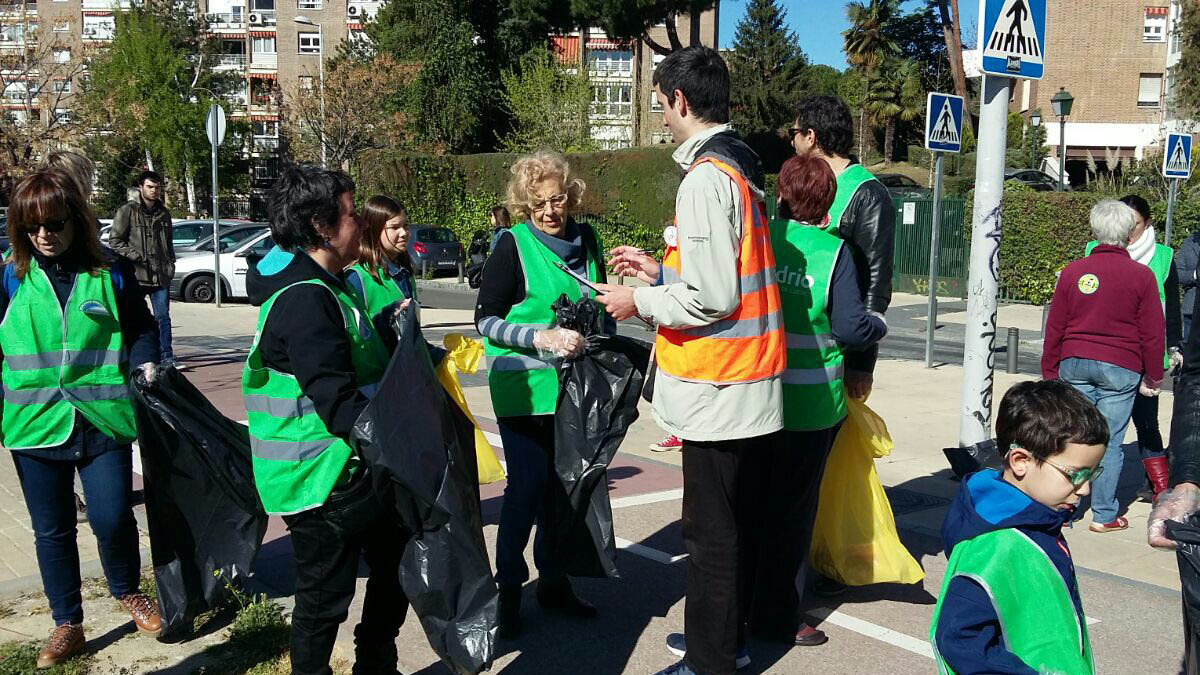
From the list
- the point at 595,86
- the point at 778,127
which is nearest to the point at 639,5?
the point at 595,86

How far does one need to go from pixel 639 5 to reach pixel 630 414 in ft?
99.6

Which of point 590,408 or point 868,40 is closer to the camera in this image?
point 590,408

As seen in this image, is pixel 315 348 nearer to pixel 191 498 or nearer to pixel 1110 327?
pixel 191 498

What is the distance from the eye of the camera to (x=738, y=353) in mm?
3420

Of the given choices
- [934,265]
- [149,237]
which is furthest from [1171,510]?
[934,265]

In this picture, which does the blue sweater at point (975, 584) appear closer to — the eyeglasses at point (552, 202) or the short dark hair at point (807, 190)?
the short dark hair at point (807, 190)

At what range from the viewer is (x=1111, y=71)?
50281mm

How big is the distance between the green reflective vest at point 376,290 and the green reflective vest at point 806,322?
61.7 inches

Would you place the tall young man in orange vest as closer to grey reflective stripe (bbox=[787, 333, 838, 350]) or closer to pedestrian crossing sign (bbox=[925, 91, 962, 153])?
grey reflective stripe (bbox=[787, 333, 838, 350])

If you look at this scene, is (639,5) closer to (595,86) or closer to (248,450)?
(595,86)

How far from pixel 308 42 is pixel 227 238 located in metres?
50.8

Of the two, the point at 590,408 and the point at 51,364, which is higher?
the point at 51,364

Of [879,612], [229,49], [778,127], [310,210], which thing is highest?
[229,49]

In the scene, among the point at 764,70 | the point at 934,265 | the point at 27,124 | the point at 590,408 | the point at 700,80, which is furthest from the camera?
the point at 764,70
